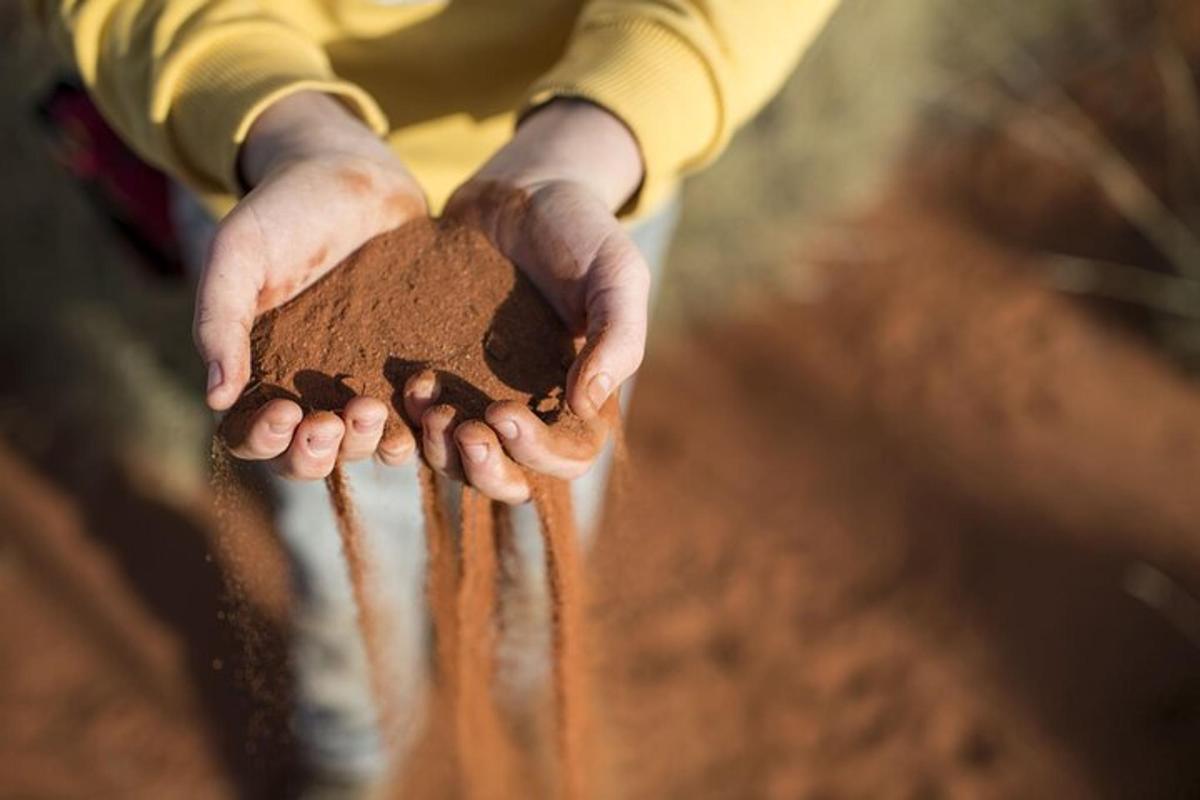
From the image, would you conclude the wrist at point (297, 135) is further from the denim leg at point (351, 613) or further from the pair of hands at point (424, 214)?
the denim leg at point (351, 613)

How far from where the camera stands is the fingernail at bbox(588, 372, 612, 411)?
1.00 metres

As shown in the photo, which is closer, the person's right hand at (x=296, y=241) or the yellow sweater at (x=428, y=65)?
the person's right hand at (x=296, y=241)

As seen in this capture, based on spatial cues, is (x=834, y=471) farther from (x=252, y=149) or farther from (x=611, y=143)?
(x=252, y=149)

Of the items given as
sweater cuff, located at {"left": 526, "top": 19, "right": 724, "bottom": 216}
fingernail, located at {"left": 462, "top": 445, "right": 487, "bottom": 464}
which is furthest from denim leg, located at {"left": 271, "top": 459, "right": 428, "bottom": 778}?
sweater cuff, located at {"left": 526, "top": 19, "right": 724, "bottom": 216}

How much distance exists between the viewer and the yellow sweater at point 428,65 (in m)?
1.19

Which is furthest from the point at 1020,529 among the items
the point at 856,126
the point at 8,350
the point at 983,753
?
the point at 8,350

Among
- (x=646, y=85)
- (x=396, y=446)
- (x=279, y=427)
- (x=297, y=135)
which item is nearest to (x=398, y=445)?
(x=396, y=446)

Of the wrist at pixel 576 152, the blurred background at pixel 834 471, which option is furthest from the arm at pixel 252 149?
Result: the blurred background at pixel 834 471

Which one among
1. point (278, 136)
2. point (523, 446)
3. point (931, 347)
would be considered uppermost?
point (278, 136)

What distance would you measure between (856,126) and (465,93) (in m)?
1.64

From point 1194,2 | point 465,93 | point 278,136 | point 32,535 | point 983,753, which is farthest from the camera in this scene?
point 1194,2

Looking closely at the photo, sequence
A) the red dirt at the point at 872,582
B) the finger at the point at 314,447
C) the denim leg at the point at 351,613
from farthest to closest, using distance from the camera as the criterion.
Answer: the red dirt at the point at 872,582 < the denim leg at the point at 351,613 < the finger at the point at 314,447

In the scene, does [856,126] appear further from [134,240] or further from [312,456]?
[312,456]

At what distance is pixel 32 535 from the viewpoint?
2.20m
